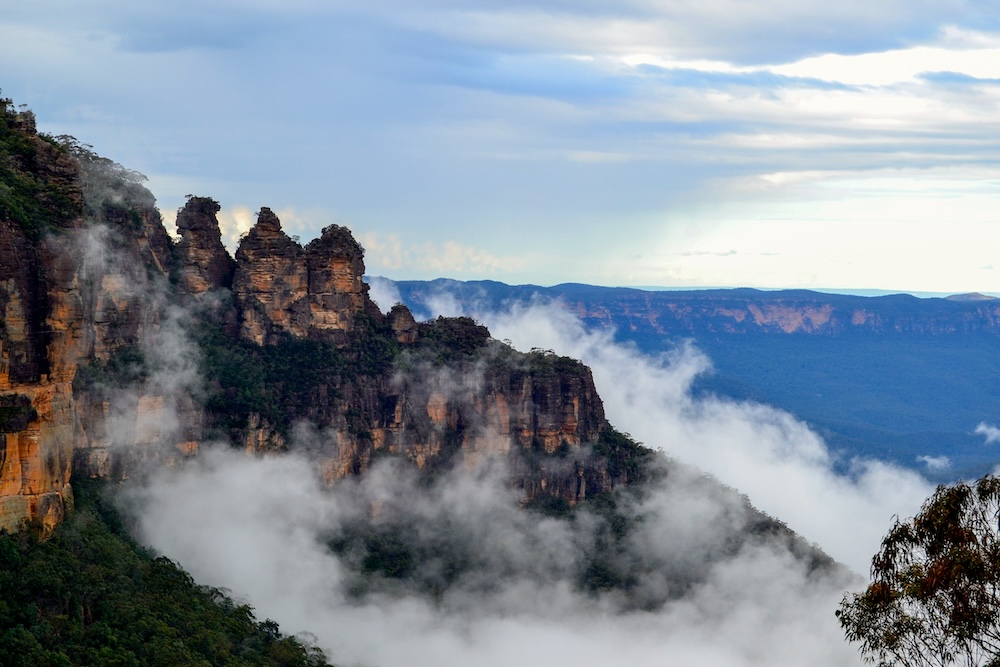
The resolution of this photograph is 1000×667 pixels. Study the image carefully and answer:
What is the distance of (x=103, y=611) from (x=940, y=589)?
33685 millimetres

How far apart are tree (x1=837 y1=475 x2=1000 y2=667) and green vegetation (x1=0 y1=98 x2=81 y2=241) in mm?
33782

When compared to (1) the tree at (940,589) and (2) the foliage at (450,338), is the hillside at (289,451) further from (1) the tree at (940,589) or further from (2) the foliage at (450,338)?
(1) the tree at (940,589)

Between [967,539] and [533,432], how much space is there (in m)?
70.2

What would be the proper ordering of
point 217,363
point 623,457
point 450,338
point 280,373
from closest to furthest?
point 217,363 → point 280,373 → point 450,338 → point 623,457

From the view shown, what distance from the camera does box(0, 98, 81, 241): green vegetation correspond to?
51.2 metres

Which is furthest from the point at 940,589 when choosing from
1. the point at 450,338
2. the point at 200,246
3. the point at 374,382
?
the point at 450,338

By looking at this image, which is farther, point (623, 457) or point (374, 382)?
point (623, 457)

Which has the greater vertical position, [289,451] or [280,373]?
[280,373]

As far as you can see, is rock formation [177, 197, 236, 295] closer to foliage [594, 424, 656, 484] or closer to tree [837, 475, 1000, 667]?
foliage [594, 424, 656, 484]

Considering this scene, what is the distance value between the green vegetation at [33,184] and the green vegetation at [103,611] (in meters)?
12.0

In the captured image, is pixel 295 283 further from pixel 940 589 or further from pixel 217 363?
pixel 940 589

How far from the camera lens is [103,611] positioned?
5231 centimetres

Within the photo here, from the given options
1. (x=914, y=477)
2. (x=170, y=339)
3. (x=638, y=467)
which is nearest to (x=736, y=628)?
(x=638, y=467)

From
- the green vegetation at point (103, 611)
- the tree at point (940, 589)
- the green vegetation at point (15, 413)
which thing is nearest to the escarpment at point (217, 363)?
the green vegetation at point (15, 413)
